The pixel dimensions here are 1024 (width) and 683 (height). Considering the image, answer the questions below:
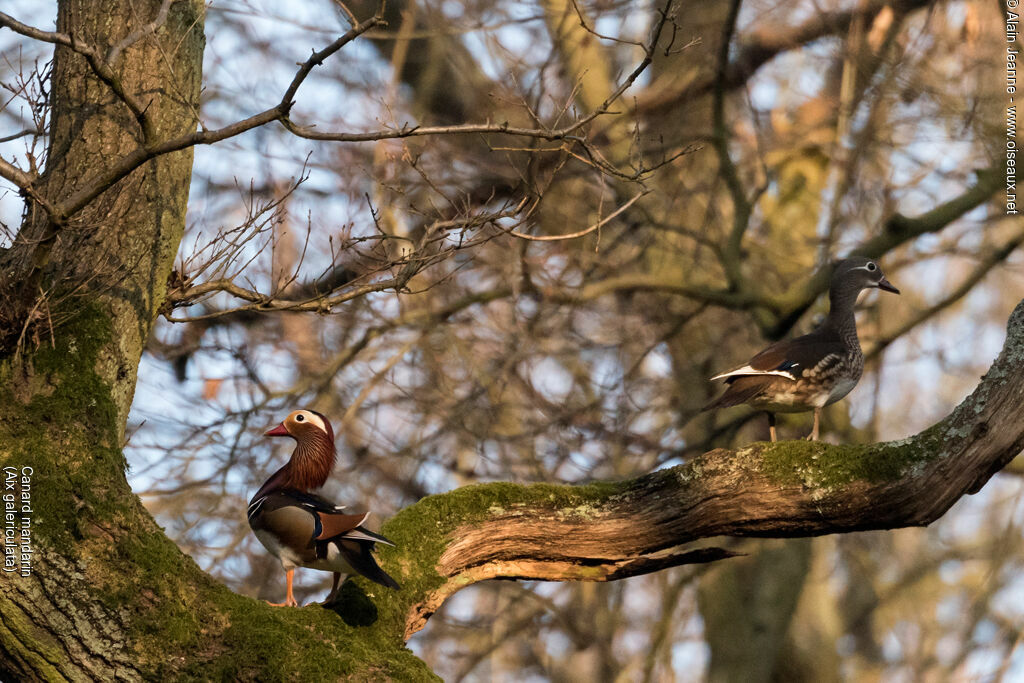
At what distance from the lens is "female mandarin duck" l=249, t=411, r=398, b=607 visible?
378cm

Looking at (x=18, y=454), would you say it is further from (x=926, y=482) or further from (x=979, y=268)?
(x=979, y=268)

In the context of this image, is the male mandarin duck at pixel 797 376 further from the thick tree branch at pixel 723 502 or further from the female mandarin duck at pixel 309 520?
the female mandarin duck at pixel 309 520

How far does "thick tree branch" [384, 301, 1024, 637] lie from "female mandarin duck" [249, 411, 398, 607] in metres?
0.37

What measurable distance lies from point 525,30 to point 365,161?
1.59 meters

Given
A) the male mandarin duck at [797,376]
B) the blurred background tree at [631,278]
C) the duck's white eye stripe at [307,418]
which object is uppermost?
the blurred background tree at [631,278]

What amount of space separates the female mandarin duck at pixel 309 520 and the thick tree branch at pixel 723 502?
0.37 m

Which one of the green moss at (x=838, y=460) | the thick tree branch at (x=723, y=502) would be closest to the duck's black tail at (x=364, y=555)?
the thick tree branch at (x=723, y=502)

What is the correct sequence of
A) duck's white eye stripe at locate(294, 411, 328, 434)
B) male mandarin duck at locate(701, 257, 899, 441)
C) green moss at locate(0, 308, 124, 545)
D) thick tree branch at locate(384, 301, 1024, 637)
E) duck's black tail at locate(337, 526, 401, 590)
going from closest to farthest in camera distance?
1. green moss at locate(0, 308, 124, 545)
2. duck's black tail at locate(337, 526, 401, 590)
3. thick tree branch at locate(384, 301, 1024, 637)
4. duck's white eye stripe at locate(294, 411, 328, 434)
5. male mandarin duck at locate(701, 257, 899, 441)

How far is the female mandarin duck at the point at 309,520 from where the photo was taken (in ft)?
12.4

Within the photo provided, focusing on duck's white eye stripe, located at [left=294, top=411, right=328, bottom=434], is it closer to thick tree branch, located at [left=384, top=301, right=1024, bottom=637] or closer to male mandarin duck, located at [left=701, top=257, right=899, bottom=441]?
thick tree branch, located at [left=384, top=301, right=1024, bottom=637]

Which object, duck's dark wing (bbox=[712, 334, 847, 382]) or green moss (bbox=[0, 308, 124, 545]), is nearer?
green moss (bbox=[0, 308, 124, 545])

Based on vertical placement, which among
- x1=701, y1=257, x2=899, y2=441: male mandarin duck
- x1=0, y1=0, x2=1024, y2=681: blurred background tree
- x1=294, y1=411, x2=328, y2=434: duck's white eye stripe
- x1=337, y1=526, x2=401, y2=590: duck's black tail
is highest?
x1=0, y1=0, x2=1024, y2=681: blurred background tree

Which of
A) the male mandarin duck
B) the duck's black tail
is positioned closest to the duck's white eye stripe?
the duck's black tail

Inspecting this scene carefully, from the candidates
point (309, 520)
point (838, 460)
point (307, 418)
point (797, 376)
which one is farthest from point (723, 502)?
point (307, 418)
